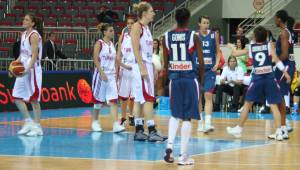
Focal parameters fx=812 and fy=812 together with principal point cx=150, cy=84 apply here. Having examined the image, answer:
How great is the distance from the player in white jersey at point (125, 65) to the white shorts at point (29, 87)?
181 cm

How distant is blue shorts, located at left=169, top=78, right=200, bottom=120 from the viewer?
1141cm

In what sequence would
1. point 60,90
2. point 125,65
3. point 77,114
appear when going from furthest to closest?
point 60,90, point 77,114, point 125,65

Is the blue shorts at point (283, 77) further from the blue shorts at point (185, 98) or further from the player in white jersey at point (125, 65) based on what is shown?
the blue shorts at point (185, 98)

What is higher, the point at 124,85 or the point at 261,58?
the point at 261,58

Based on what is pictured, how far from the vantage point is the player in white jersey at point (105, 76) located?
615 inches

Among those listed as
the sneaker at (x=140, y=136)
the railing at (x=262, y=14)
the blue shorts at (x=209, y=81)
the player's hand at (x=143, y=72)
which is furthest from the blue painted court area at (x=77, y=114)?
the railing at (x=262, y=14)

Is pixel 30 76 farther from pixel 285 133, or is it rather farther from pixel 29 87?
pixel 285 133

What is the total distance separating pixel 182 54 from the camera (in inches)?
455

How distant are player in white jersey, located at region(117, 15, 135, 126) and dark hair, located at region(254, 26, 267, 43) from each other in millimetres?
2457

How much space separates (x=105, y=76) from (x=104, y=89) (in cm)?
47

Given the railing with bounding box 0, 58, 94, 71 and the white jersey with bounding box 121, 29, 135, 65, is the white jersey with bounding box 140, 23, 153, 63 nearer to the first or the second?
the white jersey with bounding box 121, 29, 135, 65

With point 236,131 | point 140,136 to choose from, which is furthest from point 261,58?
point 140,136

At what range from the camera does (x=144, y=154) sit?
12.3m

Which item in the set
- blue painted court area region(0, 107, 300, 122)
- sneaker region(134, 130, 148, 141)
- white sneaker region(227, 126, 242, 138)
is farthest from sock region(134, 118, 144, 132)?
blue painted court area region(0, 107, 300, 122)
